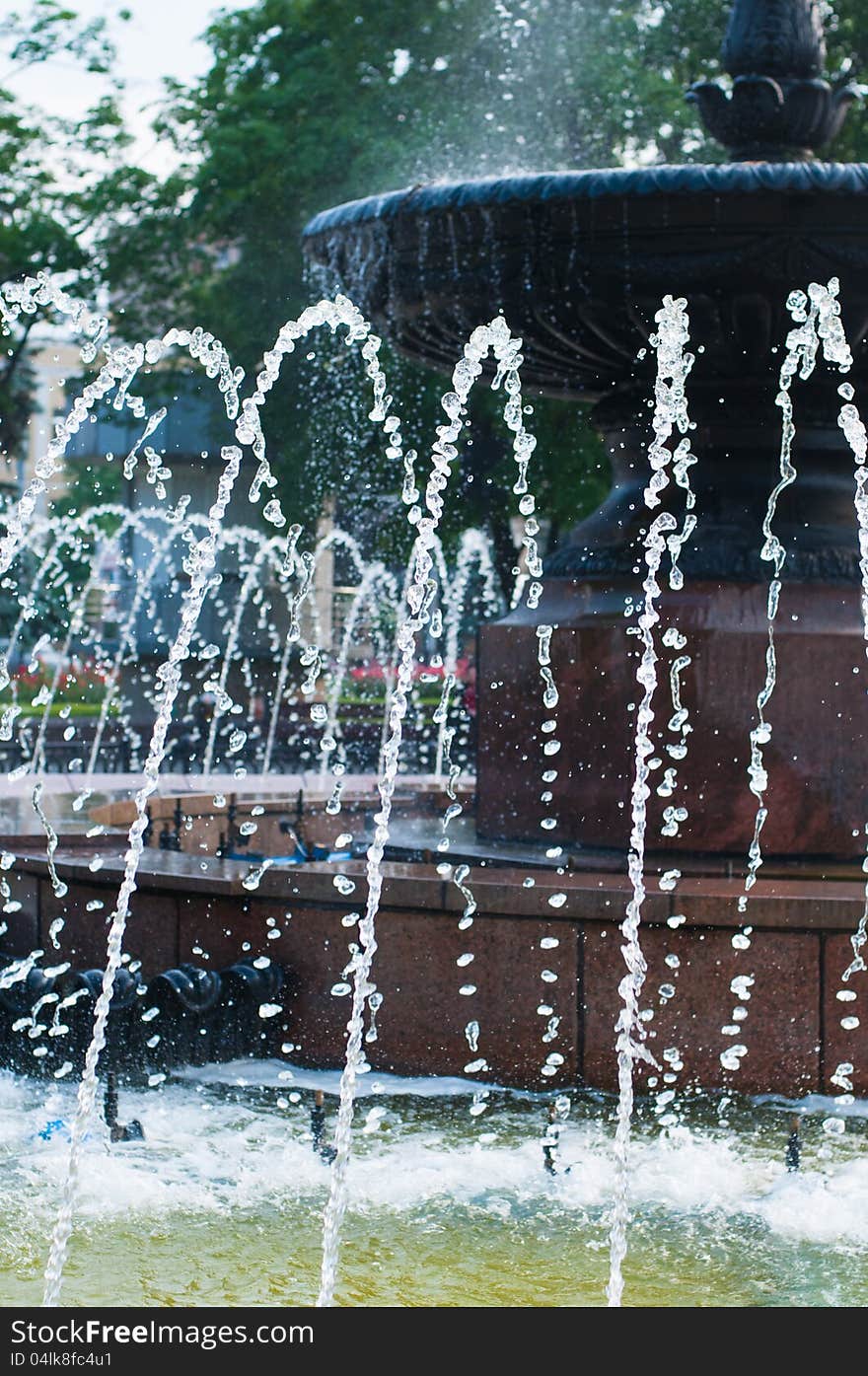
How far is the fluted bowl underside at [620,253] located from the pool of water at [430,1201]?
128 inches

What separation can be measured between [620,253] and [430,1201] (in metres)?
3.94

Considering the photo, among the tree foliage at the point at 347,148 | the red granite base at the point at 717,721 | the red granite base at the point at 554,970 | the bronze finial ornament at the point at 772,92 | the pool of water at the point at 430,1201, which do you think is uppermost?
the tree foliage at the point at 347,148

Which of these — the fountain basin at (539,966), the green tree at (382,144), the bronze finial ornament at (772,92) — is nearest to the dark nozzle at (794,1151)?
the fountain basin at (539,966)

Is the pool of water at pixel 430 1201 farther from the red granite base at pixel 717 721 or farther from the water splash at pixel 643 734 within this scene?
the red granite base at pixel 717 721

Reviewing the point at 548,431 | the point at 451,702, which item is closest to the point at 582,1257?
the point at 451,702

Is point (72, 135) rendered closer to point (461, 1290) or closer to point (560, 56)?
point (560, 56)

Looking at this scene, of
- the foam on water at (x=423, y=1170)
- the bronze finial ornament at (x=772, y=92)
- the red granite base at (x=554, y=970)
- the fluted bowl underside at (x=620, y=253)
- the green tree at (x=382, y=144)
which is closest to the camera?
the foam on water at (x=423, y=1170)

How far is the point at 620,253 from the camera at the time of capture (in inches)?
307

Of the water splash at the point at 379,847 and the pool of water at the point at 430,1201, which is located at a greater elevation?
the water splash at the point at 379,847

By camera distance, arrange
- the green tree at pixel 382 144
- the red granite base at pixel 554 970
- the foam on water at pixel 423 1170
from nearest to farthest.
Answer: the foam on water at pixel 423 1170 < the red granite base at pixel 554 970 < the green tree at pixel 382 144

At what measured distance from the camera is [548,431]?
963 inches

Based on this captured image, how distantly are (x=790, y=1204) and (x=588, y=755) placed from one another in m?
2.76

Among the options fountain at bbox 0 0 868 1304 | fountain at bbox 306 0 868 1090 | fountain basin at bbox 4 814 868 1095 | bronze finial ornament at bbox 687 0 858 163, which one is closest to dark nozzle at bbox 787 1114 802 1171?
fountain at bbox 0 0 868 1304

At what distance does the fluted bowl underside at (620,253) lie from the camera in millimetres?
7500
